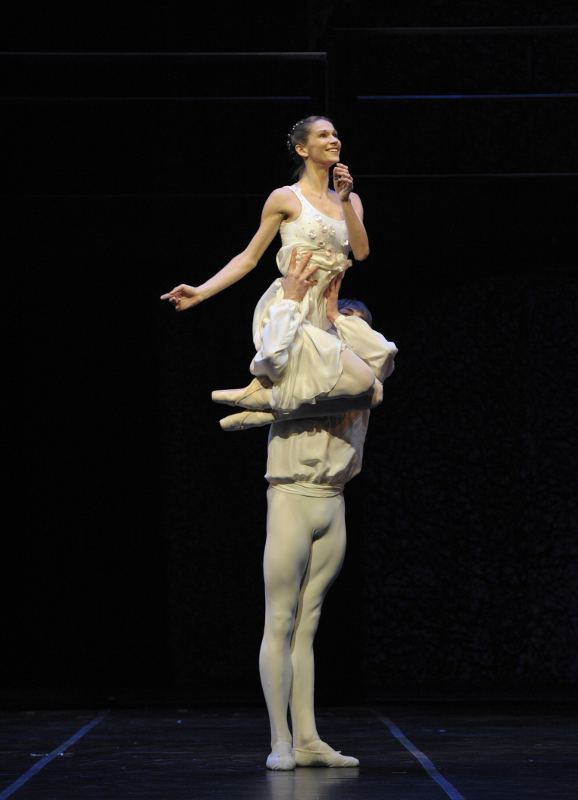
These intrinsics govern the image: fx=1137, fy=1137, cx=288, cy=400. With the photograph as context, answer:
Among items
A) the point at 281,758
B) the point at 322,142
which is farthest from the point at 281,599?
the point at 322,142

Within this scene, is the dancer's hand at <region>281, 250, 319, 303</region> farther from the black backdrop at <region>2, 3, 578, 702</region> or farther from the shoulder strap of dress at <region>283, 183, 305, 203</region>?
the black backdrop at <region>2, 3, 578, 702</region>

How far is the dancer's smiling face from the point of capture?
3.59m

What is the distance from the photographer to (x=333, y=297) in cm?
370

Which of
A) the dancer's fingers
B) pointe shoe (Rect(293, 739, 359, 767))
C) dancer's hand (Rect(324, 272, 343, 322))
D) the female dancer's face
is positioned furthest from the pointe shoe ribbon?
the female dancer's face

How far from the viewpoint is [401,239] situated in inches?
215

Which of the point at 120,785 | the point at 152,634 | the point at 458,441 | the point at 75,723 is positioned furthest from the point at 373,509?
the point at 120,785

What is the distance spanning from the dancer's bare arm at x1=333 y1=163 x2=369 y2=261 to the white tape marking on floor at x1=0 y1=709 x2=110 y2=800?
1.79 metres

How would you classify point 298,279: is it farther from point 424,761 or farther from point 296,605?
point 424,761

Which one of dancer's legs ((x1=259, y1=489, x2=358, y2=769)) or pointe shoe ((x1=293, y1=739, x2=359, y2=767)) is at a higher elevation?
dancer's legs ((x1=259, y1=489, x2=358, y2=769))

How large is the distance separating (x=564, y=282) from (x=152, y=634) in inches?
111

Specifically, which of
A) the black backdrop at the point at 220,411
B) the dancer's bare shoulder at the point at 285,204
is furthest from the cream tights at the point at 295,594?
the black backdrop at the point at 220,411

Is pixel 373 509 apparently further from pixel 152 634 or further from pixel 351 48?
pixel 351 48

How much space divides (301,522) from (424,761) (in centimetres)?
82

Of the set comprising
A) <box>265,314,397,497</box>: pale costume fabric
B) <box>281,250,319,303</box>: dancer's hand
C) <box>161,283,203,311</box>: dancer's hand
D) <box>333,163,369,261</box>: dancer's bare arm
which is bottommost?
<box>265,314,397,497</box>: pale costume fabric
